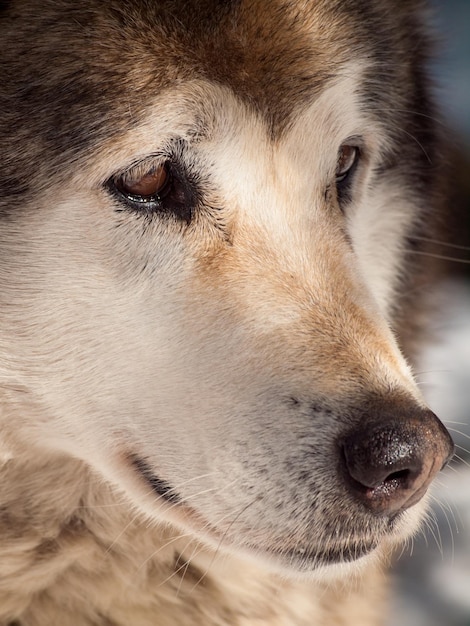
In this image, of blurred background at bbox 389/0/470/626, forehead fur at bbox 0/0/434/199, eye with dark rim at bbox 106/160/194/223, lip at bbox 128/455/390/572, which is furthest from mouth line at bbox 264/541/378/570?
blurred background at bbox 389/0/470/626

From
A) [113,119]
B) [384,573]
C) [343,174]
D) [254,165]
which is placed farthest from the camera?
[384,573]

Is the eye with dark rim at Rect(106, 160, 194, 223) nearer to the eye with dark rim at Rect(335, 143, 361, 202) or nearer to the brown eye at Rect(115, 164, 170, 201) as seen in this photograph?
the brown eye at Rect(115, 164, 170, 201)

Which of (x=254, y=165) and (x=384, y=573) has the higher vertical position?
(x=254, y=165)

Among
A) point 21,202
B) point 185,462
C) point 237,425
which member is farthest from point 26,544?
point 21,202

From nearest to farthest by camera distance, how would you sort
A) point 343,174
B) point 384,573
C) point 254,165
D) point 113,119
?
point 113,119
point 254,165
point 343,174
point 384,573

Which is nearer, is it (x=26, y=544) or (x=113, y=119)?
(x=113, y=119)

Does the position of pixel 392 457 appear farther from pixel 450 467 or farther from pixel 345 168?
pixel 450 467

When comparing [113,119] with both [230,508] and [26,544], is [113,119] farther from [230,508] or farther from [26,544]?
[26,544]
